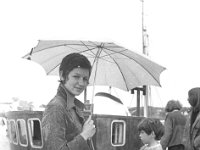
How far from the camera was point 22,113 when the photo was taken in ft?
18.7

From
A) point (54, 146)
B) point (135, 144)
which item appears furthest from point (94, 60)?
point (54, 146)

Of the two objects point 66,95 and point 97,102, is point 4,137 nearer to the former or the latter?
point 97,102

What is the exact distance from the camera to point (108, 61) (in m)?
5.23

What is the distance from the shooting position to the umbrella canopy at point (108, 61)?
4746 millimetres

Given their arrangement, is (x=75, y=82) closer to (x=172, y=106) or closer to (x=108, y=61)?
(x=108, y=61)

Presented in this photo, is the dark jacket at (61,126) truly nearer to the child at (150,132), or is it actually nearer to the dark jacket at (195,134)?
the child at (150,132)

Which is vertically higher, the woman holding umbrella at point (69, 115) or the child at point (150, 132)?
the woman holding umbrella at point (69, 115)

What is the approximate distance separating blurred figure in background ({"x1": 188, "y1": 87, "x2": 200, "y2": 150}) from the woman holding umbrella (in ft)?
9.91

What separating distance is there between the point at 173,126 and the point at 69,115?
4.83m

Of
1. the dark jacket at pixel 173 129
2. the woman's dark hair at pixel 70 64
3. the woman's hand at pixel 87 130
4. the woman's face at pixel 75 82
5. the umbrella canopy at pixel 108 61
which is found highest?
the umbrella canopy at pixel 108 61

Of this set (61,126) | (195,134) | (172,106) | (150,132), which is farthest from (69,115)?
(172,106)

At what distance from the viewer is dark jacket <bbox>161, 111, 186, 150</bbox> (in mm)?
6840

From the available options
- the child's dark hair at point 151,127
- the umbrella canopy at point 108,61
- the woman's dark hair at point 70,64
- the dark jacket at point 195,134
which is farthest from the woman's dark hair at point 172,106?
the woman's dark hair at point 70,64

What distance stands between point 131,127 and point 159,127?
36.2 inches
